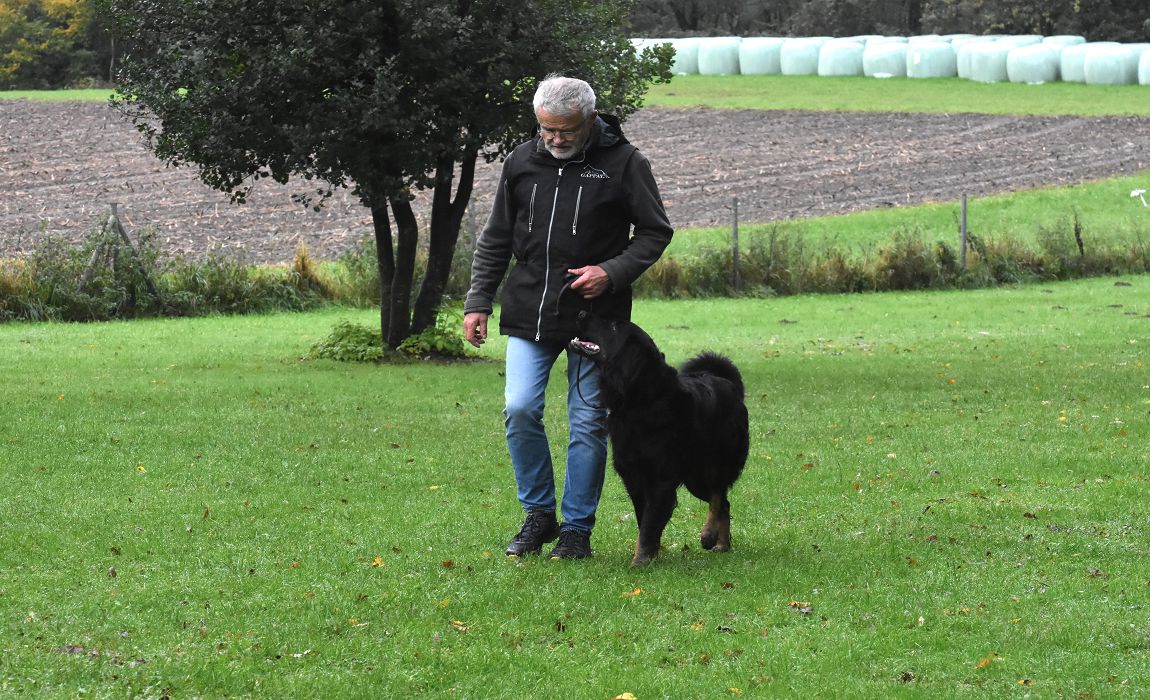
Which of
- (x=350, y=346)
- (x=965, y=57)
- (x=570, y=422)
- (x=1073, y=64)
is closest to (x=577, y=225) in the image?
(x=570, y=422)

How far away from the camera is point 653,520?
265 inches

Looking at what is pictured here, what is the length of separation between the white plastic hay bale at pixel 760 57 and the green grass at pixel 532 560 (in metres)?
50.7

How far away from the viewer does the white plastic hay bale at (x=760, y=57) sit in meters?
63.4

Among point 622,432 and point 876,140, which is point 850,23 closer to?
point 876,140

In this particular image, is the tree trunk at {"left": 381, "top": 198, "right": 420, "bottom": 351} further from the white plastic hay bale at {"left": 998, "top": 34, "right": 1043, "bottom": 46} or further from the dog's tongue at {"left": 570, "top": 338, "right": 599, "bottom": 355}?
the white plastic hay bale at {"left": 998, "top": 34, "right": 1043, "bottom": 46}

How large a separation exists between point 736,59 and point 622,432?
196ft

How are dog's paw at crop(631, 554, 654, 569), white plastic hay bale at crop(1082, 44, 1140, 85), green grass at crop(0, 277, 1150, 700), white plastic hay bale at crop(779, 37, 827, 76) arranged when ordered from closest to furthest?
green grass at crop(0, 277, 1150, 700), dog's paw at crop(631, 554, 654, 569), white plastic hay bale at crop(1082, 44, 1140, 85), white plastic hay bale at crop(779, 37, 827, 76)

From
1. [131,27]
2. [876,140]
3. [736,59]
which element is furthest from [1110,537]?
[736,59]

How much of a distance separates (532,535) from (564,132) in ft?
6.46

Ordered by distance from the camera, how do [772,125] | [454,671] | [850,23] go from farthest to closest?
1. [850,23]
2. [772,125]
3. [454,671]

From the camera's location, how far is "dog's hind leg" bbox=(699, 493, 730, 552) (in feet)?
23.6

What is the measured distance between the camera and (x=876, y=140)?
42.2m

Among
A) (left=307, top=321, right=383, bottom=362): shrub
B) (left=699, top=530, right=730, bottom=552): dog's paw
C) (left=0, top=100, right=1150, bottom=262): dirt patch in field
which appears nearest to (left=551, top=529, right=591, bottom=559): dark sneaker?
(left=699, top=530, right=730, bottom=552): dog's paw

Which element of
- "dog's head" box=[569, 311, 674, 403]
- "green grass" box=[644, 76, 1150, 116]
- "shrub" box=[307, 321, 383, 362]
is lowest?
"shrub" box=[307, 321, 383, 362]
